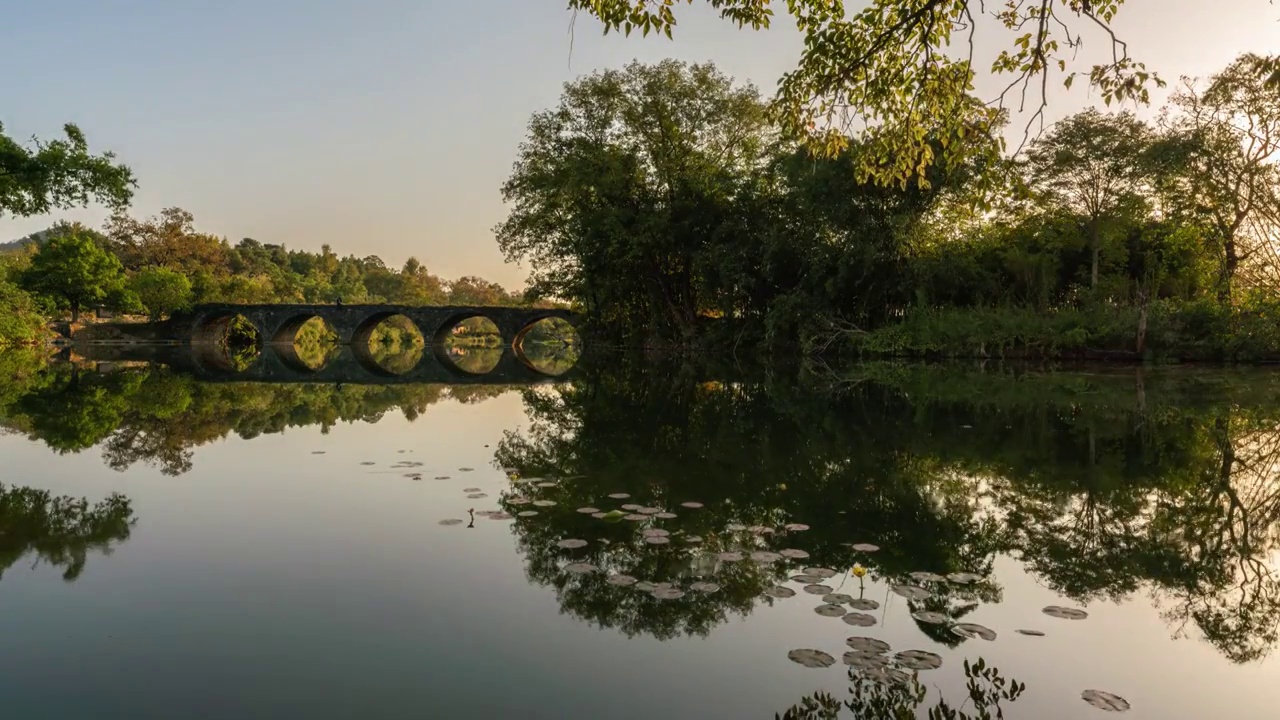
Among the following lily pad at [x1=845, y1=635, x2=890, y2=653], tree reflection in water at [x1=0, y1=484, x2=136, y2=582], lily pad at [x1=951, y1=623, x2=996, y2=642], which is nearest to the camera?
lily pad at [x1=845, y1=635, x2=890, y2=653]

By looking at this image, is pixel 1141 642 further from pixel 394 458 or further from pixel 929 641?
pixel 394 458

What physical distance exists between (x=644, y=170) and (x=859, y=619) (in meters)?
34.6

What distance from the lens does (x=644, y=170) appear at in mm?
36594

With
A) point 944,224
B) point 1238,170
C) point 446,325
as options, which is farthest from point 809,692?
point 446,325

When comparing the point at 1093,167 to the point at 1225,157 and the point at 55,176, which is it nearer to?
the point at 1225,157

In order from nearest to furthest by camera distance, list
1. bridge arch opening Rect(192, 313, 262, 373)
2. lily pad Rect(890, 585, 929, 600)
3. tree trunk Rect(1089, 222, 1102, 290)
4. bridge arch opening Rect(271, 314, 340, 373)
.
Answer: lily pad Rect(890, 585, 929, 600) < tree trunk Rect(1089, 222, 1102, 290) < bridge arch opening Rect(271, 314, 340, 373) < bridge arch opening Rect(192, 313, 262, 373)

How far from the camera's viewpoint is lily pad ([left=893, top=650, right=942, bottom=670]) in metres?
3.00

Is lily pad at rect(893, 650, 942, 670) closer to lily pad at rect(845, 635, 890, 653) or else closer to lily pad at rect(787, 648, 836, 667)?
lily pad at rect(845, 635, 890, 653)

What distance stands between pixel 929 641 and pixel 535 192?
122ft

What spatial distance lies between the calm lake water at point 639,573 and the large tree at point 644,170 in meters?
26.5

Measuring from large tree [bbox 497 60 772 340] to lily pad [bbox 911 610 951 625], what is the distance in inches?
1215

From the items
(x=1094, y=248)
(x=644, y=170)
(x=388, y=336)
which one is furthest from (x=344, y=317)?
(x=1094, y=248)

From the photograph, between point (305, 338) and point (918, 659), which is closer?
point (918, 659)

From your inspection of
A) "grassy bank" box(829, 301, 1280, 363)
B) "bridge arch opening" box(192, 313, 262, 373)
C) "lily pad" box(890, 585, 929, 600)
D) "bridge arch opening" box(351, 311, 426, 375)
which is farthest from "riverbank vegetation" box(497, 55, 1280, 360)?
"bridge arch opening" box(192, 313, 262, 373)
